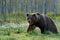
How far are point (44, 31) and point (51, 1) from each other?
933 inches

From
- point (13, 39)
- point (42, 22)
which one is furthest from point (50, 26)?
point (13, 39)

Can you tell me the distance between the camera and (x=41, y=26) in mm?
9828

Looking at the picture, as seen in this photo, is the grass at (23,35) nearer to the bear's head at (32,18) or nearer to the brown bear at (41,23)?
the brown bear at (41,23)

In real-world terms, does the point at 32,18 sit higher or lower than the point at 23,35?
higher

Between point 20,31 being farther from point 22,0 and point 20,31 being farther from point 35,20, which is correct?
point 22,0

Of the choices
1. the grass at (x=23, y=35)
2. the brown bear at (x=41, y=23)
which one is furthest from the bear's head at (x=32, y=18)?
the grass at (x=23, y=35)

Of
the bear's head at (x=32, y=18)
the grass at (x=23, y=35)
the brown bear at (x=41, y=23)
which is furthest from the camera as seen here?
the brown bear at (x=41, y=23)

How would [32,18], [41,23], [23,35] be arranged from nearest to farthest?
[23,35] → [32,18] → [41,23]

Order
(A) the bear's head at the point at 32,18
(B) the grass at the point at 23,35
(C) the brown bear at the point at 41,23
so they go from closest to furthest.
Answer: (B) the grass at the point at 23,35, (A) the bear's head at the point at 32,18, (C) the brown bear at the point at 41,23

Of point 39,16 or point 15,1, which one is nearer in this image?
point 39,16

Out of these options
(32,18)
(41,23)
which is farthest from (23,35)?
(41,23)

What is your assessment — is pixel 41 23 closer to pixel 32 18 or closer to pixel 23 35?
pixel 32 18

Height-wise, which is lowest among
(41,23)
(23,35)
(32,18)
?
(23,35)

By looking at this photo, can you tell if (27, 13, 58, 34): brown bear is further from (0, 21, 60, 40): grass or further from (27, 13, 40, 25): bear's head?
(0, 21, 60, 40): grass
